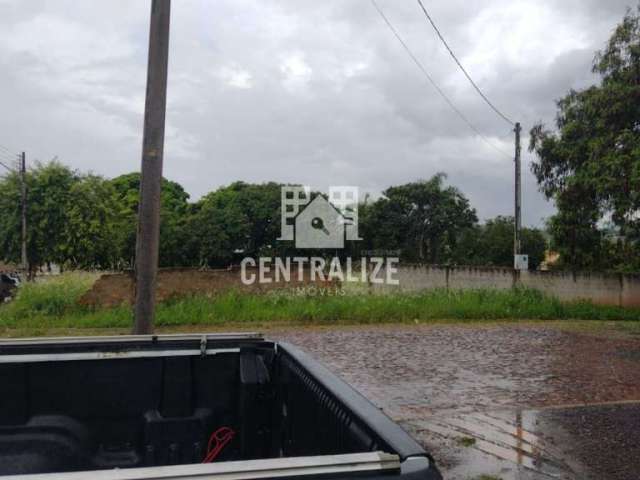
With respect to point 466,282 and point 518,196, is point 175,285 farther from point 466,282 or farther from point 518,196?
point 518,196

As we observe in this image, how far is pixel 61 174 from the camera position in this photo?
28.9 m

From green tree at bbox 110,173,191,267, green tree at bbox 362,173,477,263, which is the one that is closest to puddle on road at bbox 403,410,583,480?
green tree at bbox 110,173,191,267

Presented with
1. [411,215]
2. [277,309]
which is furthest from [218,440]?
[411,215]

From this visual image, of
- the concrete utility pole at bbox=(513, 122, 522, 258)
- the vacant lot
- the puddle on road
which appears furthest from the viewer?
the concrete utility pole at bbox=(513, 122, 522, 258)

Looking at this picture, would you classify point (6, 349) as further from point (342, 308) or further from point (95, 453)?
point (342, 308)

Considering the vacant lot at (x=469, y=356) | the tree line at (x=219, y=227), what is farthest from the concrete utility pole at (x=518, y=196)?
the tree line at (x=219, y=227)

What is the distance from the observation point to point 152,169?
5.79 metres

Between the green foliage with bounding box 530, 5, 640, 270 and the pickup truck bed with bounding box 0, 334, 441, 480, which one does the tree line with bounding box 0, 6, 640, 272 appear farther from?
the pickup truck bed with bounding box 0, 334, 441, 480

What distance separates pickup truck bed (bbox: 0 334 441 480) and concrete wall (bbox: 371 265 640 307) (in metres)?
16.8

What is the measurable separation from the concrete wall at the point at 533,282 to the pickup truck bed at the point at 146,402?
16824 mm

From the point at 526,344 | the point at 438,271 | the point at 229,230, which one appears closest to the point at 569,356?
the point at 526,344

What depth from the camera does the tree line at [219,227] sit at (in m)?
28.4

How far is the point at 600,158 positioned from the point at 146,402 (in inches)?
673

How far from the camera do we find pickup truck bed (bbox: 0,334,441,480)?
2686mm
